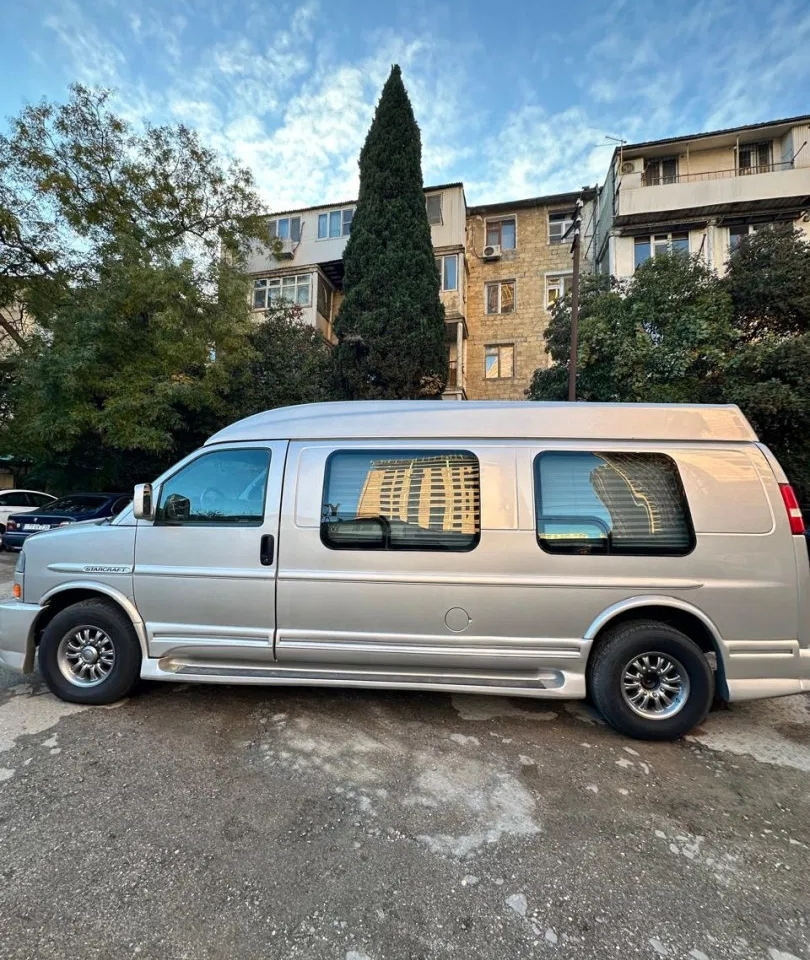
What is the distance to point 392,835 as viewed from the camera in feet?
7.57

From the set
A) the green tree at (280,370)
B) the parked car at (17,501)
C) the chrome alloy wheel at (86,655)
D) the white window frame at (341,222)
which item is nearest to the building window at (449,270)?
the white window frame at (341,222)

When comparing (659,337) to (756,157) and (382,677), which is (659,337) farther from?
(756,157)

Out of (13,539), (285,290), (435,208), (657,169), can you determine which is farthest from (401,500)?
(657,169)

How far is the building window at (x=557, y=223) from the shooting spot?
68.2 ft

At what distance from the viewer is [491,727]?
11.1ft

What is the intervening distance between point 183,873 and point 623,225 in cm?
2022

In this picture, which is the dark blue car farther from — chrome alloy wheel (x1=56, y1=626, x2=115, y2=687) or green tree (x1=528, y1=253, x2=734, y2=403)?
green tree (x1=528, y1=253, x2=734, y2=403)

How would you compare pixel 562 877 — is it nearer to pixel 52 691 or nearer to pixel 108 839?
pixel 108 839

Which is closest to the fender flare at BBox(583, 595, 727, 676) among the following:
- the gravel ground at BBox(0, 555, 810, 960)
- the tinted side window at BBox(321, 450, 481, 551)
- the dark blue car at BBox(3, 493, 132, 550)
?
the gravel ground at BBox(0, 555, 810, 960)

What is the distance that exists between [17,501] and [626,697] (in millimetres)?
15573

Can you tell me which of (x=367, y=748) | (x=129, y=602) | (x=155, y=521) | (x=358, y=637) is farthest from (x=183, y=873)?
(x=155, y=521)

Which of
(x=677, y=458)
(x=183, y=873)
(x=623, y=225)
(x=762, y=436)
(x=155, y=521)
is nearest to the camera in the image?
(x=183, y=873)

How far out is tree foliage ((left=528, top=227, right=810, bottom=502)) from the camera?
30.8 ft

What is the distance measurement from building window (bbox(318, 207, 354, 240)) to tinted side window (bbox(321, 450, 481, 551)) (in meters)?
19.9
